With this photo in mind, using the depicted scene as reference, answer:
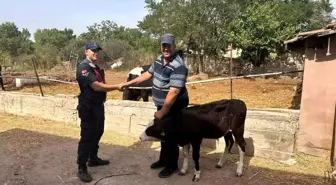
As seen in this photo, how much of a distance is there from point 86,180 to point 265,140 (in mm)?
2747

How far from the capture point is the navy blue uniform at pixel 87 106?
12.7 feet

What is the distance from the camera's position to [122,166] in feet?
15.2

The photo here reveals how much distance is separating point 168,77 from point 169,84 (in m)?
0.09

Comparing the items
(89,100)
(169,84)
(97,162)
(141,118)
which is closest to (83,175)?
(97,162)

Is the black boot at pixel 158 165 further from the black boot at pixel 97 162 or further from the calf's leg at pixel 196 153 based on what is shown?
the black boot at pixel 97 162

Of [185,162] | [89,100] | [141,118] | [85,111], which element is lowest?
[185,162]

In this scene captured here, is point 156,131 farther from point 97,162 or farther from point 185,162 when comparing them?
point 97,162

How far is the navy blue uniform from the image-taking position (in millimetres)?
3879

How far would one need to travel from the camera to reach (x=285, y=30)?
18.4 metres

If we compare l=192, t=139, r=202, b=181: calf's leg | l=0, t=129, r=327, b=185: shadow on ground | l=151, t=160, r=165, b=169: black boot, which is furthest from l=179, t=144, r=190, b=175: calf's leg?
l=151, t=160, r=165, b=169: black boot

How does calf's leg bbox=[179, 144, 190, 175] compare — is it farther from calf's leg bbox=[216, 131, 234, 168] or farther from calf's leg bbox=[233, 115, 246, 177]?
calf's leg bbox=[233, 115, 246, 177]

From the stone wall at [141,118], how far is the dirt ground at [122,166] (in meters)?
0.21

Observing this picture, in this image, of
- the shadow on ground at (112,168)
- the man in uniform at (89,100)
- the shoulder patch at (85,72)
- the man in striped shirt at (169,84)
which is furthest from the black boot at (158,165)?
the shoulder patch at (85,72)

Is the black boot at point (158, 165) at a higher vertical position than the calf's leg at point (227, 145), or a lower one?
lower
